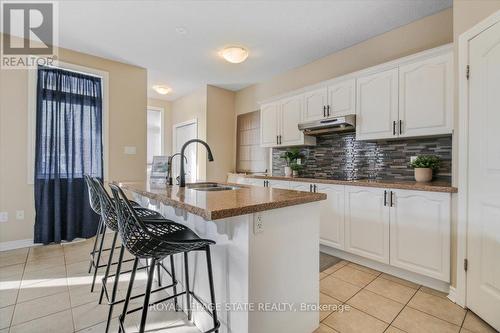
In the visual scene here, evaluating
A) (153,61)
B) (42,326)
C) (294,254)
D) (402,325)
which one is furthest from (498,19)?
(153,61)

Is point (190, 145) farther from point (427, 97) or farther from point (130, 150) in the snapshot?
point (427, 97)

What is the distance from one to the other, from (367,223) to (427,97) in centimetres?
137

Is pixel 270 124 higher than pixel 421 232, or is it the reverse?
pixel 270 124

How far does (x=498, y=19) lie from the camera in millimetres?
1609

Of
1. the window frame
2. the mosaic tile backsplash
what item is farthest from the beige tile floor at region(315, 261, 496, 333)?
the window frame

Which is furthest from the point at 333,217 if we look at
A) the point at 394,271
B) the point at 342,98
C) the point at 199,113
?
the point at 199,113

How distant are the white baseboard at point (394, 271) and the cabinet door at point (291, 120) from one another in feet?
5.26

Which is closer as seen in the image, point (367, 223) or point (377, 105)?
point (367, 223)

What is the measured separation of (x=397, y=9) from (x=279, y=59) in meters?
1.65

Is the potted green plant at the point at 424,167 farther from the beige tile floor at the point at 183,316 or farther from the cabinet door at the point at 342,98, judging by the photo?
the beige tile floor at the point at 183,316

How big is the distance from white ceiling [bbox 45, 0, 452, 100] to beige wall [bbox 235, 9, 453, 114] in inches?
3.9

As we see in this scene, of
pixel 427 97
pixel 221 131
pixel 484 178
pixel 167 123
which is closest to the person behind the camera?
pixel 484 178

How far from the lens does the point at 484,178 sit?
5.63ft

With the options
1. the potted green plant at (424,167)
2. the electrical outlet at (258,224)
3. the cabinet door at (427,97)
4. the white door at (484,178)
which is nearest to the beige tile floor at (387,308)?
the white door at (484,178)
